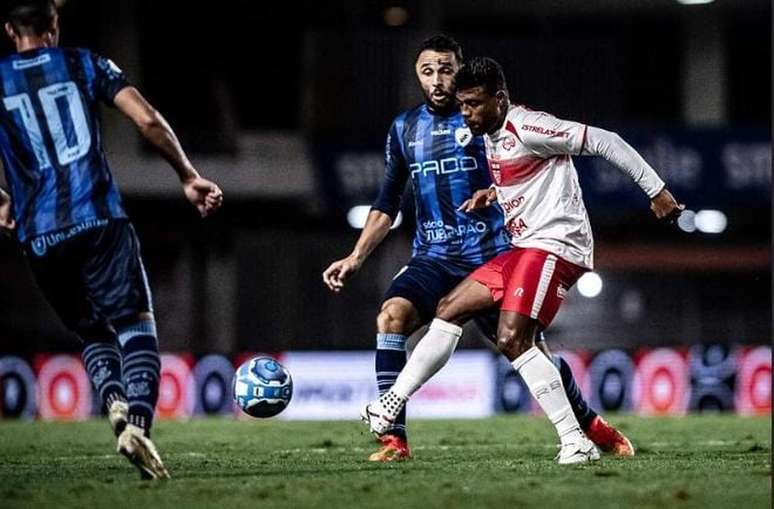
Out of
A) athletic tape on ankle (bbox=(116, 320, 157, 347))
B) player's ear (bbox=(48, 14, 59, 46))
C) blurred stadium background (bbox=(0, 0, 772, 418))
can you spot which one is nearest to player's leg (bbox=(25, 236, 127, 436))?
athletic tape on ankle (bbox=(116, 320, 157, 347))

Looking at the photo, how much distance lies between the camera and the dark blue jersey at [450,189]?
851cm

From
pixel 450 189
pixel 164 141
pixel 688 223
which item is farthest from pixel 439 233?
pixel 688 223

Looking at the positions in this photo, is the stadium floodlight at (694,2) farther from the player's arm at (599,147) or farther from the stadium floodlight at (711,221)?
the player's arm at (599,147)

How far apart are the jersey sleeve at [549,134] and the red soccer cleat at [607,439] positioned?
5.56 ft

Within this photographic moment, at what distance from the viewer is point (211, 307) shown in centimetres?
2622

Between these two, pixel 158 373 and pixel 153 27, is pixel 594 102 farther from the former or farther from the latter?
pixel 158 373

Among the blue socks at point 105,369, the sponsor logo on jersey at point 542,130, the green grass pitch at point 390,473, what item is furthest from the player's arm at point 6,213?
the sponsor logo on jersey at point 542,130

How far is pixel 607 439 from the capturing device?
8.48m

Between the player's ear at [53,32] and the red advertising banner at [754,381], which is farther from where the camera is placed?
the red advertising banner at [754,381]

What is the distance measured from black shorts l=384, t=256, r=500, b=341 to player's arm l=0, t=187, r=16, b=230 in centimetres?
217

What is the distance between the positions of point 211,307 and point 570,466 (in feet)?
63.1

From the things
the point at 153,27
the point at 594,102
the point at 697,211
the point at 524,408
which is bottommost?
the point at 524,408

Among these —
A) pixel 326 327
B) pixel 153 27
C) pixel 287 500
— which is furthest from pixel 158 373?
pixel 153 27

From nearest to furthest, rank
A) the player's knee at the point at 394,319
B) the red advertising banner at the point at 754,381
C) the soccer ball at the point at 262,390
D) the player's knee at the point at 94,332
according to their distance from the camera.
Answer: the player's knee at the point at 94,332
the soccer ball at the point at 262,390
the player's knee at the point at 394,319
the red advertising banner at the point at 754,381
